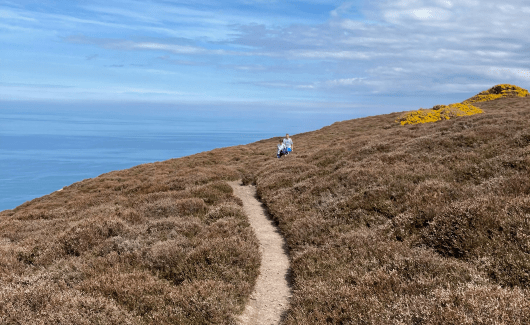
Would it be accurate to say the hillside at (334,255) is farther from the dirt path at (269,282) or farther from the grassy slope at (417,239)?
the dirt path at (269,282)

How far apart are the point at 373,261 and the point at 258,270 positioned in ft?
9.96

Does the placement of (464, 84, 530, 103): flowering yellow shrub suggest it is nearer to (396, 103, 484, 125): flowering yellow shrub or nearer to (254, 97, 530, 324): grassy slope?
(396, 103, 484, 125): flowering yellow shrub

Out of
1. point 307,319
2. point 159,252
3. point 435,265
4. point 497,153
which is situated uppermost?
point 497,153

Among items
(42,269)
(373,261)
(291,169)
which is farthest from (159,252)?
(291,169)

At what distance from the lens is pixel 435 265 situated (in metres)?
6.32

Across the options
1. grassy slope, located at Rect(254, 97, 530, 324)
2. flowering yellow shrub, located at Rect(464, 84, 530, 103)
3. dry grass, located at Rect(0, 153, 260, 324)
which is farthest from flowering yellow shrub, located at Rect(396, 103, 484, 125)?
dry grass, located at Rect(0, 153, 260, 324)

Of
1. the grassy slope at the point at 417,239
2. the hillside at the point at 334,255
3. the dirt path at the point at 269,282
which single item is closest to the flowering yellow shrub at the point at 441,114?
the grassy slope at the point at 417,239

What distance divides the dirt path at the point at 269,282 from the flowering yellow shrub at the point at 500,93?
184 ft

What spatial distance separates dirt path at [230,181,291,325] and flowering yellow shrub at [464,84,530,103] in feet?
184

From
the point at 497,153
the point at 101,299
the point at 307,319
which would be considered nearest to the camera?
the point at 307,319

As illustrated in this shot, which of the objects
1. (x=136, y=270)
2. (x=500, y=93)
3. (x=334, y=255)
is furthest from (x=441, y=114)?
(x=136, y=270)

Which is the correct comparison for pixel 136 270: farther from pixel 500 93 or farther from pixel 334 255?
pixel 500 93

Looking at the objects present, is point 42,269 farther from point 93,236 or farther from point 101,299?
point 101,299

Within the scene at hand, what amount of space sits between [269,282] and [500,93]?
207 ft
